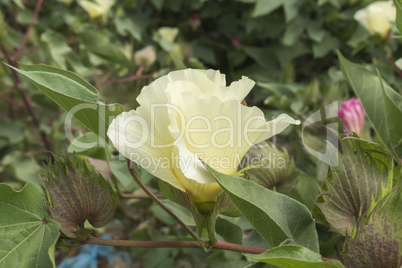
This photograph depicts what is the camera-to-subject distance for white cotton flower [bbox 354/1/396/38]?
0.83m

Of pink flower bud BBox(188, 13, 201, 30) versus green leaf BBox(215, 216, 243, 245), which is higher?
green leaf BBox(215, 216, 243, 245)

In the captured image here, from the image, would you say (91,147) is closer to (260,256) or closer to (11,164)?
(260,256)

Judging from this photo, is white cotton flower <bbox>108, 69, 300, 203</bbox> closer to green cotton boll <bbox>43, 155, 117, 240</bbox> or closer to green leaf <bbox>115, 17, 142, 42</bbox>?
green cotton boll <bbox>43, 155, 117, 240</bbox>

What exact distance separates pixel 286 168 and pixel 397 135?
115 millimetres

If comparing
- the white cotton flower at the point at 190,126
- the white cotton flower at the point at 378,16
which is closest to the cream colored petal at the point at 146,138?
the white cotton flower at the point at 190,126

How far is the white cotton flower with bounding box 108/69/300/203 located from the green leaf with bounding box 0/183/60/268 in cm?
10

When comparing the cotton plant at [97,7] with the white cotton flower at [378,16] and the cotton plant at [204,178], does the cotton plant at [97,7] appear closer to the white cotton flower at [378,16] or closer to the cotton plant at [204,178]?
the white cotton flower at [378,16]

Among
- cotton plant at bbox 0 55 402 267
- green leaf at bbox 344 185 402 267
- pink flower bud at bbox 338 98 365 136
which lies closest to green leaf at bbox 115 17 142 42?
pink flower bud at bbox 338 98 365 136

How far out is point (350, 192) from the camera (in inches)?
12.9

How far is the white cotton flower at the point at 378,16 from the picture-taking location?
2.73 ft

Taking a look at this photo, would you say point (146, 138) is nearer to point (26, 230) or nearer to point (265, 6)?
point (26, 230)

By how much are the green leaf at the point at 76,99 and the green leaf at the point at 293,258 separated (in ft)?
0.45

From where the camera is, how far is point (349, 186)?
1.07 ft

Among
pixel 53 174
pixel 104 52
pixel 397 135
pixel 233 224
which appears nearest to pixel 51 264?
pixel 53 174
